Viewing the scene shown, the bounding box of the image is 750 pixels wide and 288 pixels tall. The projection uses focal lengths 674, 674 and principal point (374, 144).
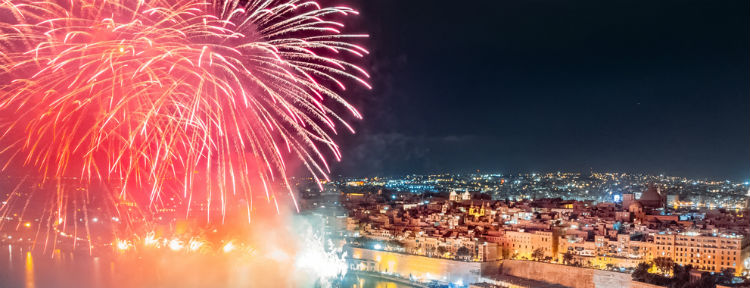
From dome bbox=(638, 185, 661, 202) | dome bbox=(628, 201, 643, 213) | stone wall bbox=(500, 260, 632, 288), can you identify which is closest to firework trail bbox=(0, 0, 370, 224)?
stone wall bbox=(500, 260, 632, 288)

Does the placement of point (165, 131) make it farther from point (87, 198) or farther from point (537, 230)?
point (87, 198)

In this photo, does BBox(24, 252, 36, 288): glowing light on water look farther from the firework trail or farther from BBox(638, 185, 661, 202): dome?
BBox(638, 185, 661, 202): dome

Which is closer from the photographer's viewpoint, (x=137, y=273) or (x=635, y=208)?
(x=137, y=273)

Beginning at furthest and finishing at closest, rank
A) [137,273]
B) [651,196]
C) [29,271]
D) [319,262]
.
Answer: [651,196] → [29,271] → [319,262] → [137,273]

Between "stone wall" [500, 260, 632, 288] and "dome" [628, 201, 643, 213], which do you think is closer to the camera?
"stone wall" [500, 260, 632, 288]

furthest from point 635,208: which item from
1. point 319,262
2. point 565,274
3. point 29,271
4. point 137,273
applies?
point 29,271

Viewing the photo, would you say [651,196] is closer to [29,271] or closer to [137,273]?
[137,273]

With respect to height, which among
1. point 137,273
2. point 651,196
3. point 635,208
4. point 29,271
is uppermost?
point 651,196

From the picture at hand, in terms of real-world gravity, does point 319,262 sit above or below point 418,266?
above

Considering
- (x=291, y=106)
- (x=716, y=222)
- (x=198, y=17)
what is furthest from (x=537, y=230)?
(x=198, y=17)
